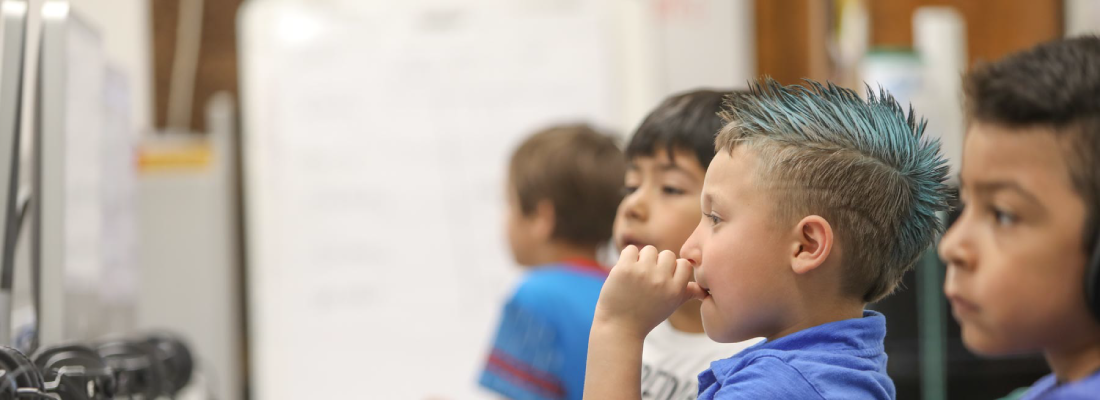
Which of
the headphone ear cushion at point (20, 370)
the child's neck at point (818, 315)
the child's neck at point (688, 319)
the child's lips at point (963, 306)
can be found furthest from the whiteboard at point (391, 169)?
the child's lips at point (963, 306)

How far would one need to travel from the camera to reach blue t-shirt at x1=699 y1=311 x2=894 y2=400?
617mm

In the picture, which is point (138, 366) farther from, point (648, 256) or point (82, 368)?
point (648, 256)

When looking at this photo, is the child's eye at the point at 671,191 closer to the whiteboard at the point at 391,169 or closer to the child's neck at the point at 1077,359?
the child's neck at the point at 1077,359

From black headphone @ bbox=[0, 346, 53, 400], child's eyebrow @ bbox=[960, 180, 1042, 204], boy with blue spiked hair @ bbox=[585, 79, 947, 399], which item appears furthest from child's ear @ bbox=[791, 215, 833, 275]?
black headphone @ bbox=[0, 346, 53, 400]

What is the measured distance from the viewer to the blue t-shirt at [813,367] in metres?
0.62

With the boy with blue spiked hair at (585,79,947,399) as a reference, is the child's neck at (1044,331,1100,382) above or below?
below

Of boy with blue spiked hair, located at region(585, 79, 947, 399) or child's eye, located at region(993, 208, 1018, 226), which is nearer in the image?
child's eye, located at region(993, 208, 1018, 226)

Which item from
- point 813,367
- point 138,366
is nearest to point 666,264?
point 813,367

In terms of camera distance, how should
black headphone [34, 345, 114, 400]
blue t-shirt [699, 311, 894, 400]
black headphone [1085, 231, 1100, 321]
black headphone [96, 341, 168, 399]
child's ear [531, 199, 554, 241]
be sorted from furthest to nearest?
child's ear [531, 199, 554, 241]
black headphone [96, 341, 168, 399]
black headphone [34, 345, 114, 400]
blue t-shirt [699, 311, 894, 400]
black headphone [1085, 231, 1100, 321]

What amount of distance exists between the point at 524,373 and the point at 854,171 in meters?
0.68

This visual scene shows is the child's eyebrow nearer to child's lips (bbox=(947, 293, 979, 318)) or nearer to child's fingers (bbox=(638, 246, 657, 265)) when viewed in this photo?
child's lips (bbox=(947, 293, 979, 318))

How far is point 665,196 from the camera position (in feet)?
3.12

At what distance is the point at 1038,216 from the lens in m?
0.53

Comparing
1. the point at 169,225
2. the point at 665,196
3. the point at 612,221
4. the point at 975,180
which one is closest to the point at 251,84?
the point at 169,225
